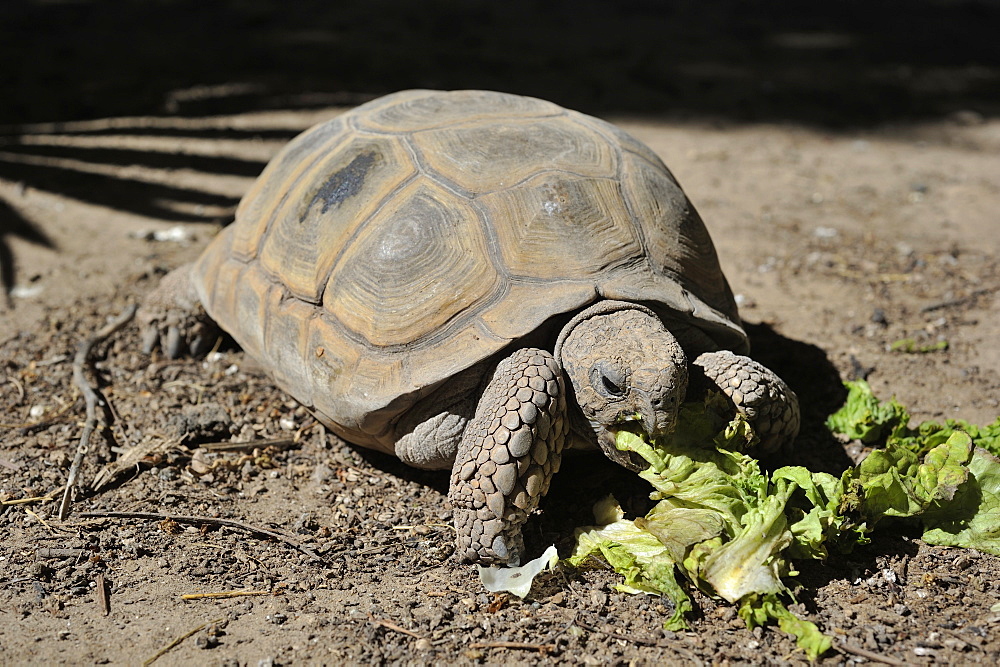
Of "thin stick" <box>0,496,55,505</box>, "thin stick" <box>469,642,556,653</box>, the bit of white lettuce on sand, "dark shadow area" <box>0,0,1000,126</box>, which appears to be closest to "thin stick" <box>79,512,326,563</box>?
"thin stick" <box>0,496,55,505</box>

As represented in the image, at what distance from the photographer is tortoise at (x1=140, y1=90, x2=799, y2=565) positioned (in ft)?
8.29

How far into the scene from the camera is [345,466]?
3.13 m

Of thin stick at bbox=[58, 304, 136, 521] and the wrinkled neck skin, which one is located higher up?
the wrinkled neck skin

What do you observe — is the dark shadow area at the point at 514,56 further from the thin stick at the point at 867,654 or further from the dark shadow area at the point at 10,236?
the thin stick at the point at 867,654

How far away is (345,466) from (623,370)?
1.21 meters

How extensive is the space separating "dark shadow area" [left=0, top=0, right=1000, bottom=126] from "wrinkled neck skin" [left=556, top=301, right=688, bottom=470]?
450 centimetres

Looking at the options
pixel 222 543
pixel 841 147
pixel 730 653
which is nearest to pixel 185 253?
pixel 222 543

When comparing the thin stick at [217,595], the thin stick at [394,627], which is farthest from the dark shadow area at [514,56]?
the thin stick at [394,627]

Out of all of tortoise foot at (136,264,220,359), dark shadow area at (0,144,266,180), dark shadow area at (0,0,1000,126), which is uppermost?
dark shadow area at (0,0,1000,126)

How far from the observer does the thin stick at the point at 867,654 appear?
221 centimetres

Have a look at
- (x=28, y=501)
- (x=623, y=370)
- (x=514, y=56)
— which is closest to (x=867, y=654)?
(x=623, y=370)

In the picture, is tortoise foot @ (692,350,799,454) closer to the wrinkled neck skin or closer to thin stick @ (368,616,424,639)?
the wrinkled neck skin

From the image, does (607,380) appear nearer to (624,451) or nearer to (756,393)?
(624,451)

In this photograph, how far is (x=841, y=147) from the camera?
6273 millimetres
